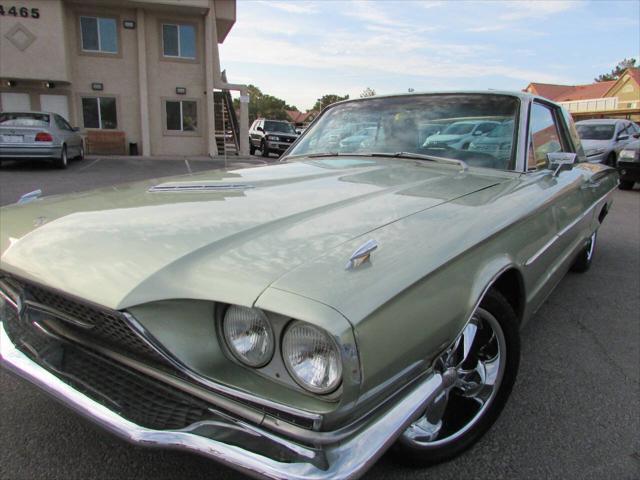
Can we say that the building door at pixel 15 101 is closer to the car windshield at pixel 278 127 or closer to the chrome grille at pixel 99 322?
the car windshield at pixel 278 127

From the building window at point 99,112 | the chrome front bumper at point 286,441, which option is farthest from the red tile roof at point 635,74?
the chrome front bumper at point 286,441

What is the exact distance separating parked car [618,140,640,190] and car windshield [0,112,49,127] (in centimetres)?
1342

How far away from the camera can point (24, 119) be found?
11266 millimetres

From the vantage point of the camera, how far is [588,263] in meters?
4.54

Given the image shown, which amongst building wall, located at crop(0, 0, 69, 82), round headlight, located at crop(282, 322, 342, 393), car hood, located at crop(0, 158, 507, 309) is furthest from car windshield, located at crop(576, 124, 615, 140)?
building wall, located at crop(0, 0, 69, 82)

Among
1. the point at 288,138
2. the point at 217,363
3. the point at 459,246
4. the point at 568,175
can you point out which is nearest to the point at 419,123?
the point at 568,175

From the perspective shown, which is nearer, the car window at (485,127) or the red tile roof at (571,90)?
the car window at (485,127)

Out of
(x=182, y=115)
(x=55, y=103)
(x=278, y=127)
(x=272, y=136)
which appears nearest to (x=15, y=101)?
(x=55, y=103)

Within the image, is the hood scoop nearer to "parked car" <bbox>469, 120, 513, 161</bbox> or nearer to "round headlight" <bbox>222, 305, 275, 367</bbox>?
"round headlight" <bbox>222, 305, 275, 367</bbox>

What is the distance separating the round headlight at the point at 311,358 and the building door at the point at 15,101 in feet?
62.8

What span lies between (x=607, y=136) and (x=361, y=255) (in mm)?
12988

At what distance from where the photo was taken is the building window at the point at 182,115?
1798 cm

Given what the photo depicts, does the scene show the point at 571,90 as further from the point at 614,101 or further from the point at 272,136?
the point at 272,136

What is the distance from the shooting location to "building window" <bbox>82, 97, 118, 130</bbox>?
17312 mm
